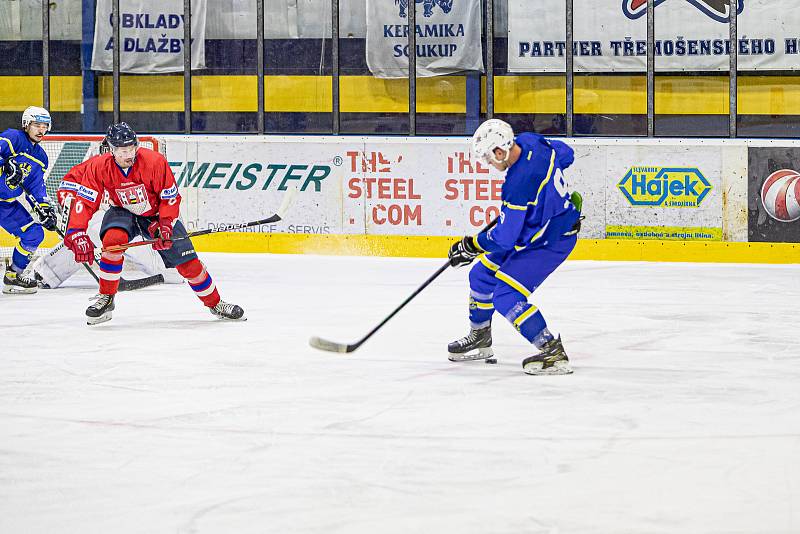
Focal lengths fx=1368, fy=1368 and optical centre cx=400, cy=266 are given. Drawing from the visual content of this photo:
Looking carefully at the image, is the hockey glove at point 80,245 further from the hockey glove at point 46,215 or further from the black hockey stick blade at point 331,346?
the black hockey stick blade at point 331,346

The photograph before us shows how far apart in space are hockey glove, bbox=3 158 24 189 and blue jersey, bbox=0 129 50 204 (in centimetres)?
2

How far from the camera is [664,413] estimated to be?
4906mm

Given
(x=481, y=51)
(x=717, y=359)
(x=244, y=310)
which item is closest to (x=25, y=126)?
(x=244, y=310)

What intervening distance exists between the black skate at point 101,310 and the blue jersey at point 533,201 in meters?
2.55

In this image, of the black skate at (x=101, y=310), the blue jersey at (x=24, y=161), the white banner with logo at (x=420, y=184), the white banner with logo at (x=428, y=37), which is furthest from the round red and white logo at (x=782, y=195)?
the blue jersey at (x=24, y=161)

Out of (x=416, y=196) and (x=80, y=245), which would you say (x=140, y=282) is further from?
(x=416, y=196)

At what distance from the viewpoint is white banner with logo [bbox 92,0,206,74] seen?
11.9 metres

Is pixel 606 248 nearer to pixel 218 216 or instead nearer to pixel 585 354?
pixel 218 216

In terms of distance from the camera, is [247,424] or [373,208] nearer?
[247,424]

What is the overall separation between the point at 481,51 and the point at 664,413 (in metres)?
6.77

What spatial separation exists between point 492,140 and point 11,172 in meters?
4.22

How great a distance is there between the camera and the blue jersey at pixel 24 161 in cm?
869

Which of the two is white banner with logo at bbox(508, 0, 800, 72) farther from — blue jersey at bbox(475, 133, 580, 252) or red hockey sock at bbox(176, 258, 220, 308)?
blue jersey at bbox(475, 133, 580, 252)

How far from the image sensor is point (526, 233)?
567 cm
